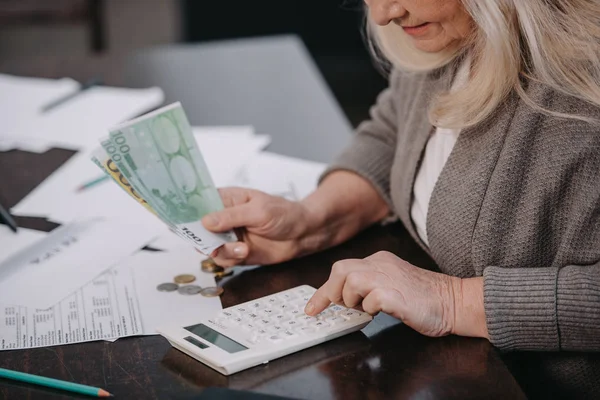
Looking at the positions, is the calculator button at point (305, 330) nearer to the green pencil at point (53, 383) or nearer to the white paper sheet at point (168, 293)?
the white paper sheet at point (168, 293)

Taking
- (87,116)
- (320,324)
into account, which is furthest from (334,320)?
(87,116)

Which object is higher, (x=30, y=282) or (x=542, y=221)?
(x=542, y=221)

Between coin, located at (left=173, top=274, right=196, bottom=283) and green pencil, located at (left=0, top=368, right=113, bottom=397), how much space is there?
328 mm

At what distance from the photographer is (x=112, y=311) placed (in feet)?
3.99

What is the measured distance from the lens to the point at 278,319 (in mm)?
1133

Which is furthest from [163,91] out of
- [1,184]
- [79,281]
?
[79,281]

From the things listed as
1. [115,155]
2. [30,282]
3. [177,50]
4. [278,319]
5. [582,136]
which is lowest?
[177,50]

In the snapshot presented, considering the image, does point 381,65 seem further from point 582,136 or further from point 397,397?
point 397,397

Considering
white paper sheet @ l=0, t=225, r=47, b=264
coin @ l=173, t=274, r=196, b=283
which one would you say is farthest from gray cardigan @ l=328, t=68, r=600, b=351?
white paper sheet @ l=0, t=225, r=47, b=264

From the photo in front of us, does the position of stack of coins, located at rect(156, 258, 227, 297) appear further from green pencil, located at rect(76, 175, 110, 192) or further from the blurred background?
the blurred background

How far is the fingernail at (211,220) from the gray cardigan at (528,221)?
12.7 inches

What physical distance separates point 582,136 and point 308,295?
42cm

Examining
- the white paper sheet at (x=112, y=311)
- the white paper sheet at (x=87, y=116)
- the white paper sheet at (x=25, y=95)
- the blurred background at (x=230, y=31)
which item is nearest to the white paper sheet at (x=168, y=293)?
the white paper sheet at (x=112, y=311)

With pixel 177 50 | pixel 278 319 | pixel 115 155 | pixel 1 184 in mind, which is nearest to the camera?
pixel 278 319
